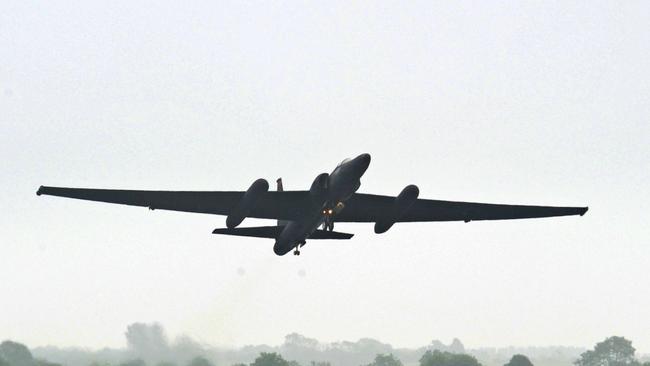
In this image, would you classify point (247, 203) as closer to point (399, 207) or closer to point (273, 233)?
point (273, 233)

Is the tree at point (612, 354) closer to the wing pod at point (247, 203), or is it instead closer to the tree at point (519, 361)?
the tree at point (519, 361)

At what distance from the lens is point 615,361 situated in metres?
165

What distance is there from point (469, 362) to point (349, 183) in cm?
10288

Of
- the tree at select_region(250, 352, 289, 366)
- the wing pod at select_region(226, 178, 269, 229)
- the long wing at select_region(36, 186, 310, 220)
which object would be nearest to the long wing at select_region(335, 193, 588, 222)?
the long wing at select_region(36, 186, 310, 220)

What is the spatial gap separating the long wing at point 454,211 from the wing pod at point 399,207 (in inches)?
58.0

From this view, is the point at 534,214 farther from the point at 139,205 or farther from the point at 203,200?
the point at 139,205

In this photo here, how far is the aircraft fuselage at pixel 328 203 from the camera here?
4584 centimetres

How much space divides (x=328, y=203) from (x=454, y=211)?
458 inches

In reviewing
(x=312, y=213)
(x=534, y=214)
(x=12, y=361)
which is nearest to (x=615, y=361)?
(x=12, y=361)

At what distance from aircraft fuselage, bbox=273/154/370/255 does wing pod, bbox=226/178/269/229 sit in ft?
11.7

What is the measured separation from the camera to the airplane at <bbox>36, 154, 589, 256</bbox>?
47.2 metres

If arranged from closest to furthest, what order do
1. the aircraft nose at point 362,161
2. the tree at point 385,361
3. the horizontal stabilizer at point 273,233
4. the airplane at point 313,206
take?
the aircraft nose at point 362,161 → the airplane at point 313,206 → the horizontal stabilizer at point 273,233 → the tree at point 385,361

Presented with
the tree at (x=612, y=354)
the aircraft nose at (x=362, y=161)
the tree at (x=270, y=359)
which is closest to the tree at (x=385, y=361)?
the tree at (x=270, y=359)

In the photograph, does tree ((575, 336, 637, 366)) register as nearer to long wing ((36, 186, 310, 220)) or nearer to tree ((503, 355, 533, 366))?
tree ((503, 355, 533, 366))
